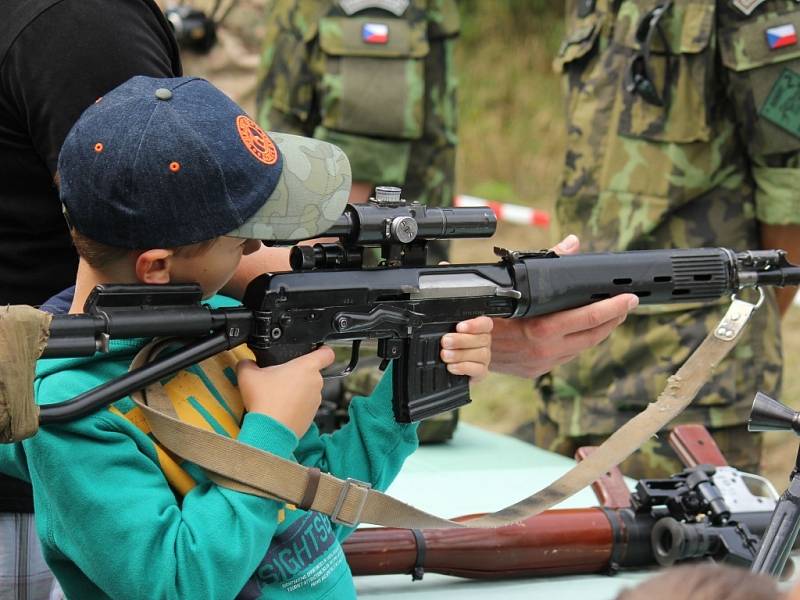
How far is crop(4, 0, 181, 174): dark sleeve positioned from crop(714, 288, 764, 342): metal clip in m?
1.15

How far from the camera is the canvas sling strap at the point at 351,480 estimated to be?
5.04 ft

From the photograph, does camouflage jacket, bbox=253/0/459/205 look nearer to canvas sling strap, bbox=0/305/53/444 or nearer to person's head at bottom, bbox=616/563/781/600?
canvas sling strap, bbox=0/305/53/444

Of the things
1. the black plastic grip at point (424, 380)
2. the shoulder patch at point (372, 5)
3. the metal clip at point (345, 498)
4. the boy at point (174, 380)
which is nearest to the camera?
the boy at point (174, 380)

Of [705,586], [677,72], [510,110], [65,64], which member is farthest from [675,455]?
[510,110]

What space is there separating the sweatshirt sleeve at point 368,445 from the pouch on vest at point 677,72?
79.3 inches

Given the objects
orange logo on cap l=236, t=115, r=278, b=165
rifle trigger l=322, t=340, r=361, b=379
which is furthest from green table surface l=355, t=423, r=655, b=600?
orange logo on cap l=236, t=115, r=278, b=165

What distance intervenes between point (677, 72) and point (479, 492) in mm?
1450

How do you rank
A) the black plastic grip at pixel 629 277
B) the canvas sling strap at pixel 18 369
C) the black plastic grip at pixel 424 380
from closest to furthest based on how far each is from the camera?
the canvas sling strap at pixel 18 369 < the black plastic grip at pixel 424 380 < the black plastic grip at pixel 629 277

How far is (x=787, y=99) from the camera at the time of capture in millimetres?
3381

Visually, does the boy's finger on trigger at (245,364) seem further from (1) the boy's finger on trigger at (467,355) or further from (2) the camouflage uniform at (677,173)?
(2) the camouflage uniform at (677,173)

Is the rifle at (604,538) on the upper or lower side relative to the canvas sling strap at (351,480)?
lower

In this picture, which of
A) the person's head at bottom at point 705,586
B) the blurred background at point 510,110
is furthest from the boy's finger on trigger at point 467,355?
the blurred background at point 510,110

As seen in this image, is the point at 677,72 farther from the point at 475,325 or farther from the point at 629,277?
the point at 475,325

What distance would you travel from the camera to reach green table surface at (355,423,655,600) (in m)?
2.33
